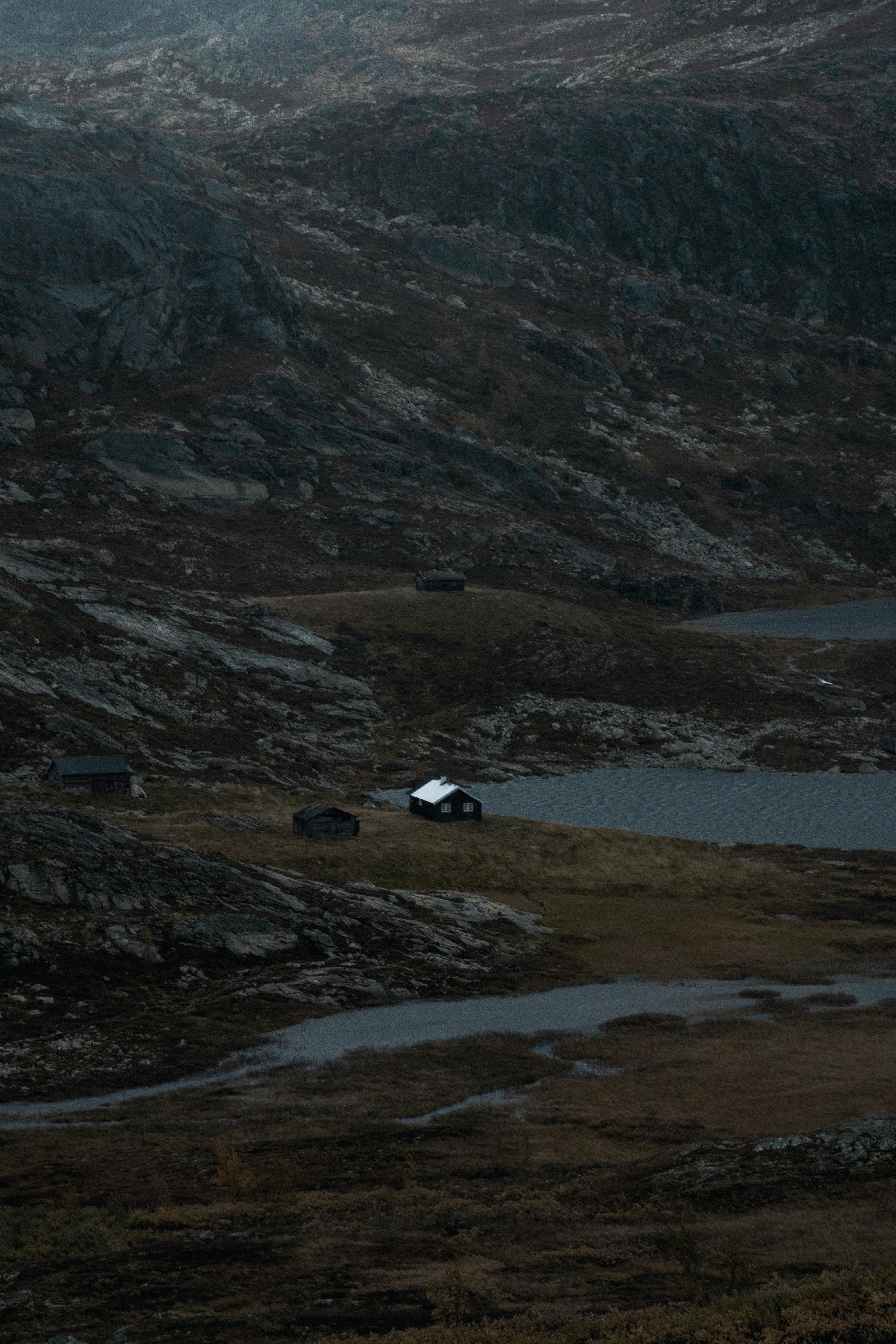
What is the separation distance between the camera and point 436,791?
8238 cm

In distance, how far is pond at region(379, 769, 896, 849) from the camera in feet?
312

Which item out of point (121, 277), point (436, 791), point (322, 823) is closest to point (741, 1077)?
point (322, 823)

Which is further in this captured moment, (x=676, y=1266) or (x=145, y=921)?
(x=145, y=921)

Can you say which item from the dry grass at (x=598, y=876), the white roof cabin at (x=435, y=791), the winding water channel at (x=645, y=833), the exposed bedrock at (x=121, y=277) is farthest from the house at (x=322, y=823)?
the exposed bedrock at (x=121, y=277)

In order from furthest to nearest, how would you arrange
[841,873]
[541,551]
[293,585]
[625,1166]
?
[541,551], [293,585], [841,873], [625,1166]

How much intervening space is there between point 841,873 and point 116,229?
15809 cm

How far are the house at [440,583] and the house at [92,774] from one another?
2840 inches

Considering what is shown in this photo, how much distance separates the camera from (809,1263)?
24.5 meters

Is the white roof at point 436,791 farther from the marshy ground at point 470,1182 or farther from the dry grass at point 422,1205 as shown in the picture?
the dry grass at point 422,1205

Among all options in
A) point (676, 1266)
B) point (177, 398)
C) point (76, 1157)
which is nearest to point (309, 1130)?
point (76, 1157)

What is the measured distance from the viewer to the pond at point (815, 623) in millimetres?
151750

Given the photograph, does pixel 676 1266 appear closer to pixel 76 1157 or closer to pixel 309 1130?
pixel 309 1130

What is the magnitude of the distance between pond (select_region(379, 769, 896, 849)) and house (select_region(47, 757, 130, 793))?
2414 cm

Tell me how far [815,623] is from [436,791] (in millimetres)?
93664
